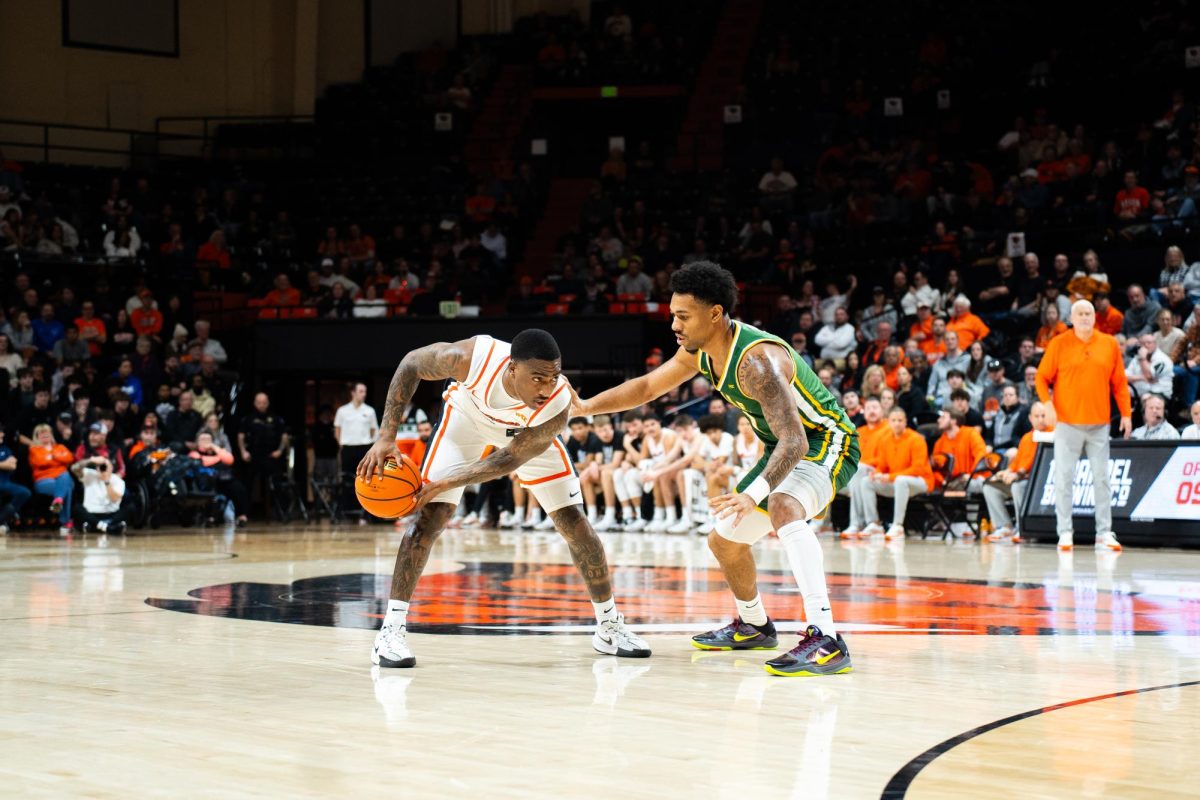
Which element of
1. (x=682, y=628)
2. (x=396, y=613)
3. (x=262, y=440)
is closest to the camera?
(x=396, y=613)

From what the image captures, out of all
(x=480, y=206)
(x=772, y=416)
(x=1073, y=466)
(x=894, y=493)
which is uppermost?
(x=480, y=206)

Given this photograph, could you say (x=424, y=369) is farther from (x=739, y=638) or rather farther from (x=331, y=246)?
(x=331, y=246)

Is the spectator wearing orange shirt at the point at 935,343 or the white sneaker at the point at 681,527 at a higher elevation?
the spectator wearing orange shirt at the point at 935,343

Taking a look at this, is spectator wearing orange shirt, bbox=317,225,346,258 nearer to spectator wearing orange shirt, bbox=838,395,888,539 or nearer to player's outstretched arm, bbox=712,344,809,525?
spectator wearing orange shirt, bbox=838,395,888,539

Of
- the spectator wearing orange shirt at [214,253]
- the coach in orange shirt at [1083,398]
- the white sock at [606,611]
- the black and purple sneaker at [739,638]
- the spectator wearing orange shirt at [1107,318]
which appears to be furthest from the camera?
the spectator wearing orange shirt at [214,253]

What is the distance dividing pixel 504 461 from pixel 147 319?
15.0 meters

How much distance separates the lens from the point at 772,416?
5.03 metres

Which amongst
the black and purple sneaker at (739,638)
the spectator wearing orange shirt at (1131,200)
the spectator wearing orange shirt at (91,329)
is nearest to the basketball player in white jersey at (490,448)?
the black and purple sneaker at (739,638)

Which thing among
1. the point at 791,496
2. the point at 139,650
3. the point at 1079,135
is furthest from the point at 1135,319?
the point at 139,650

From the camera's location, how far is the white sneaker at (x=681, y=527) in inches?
572

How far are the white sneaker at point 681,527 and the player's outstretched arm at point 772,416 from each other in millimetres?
9254

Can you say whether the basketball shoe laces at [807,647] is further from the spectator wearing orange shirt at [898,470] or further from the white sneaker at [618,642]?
the spectator wearing orange shirt at [898,470]

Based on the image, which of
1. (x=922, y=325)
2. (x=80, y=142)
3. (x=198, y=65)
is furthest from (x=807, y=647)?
(x=198, y=65)

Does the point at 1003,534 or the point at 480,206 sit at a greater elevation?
the point at 480,206
